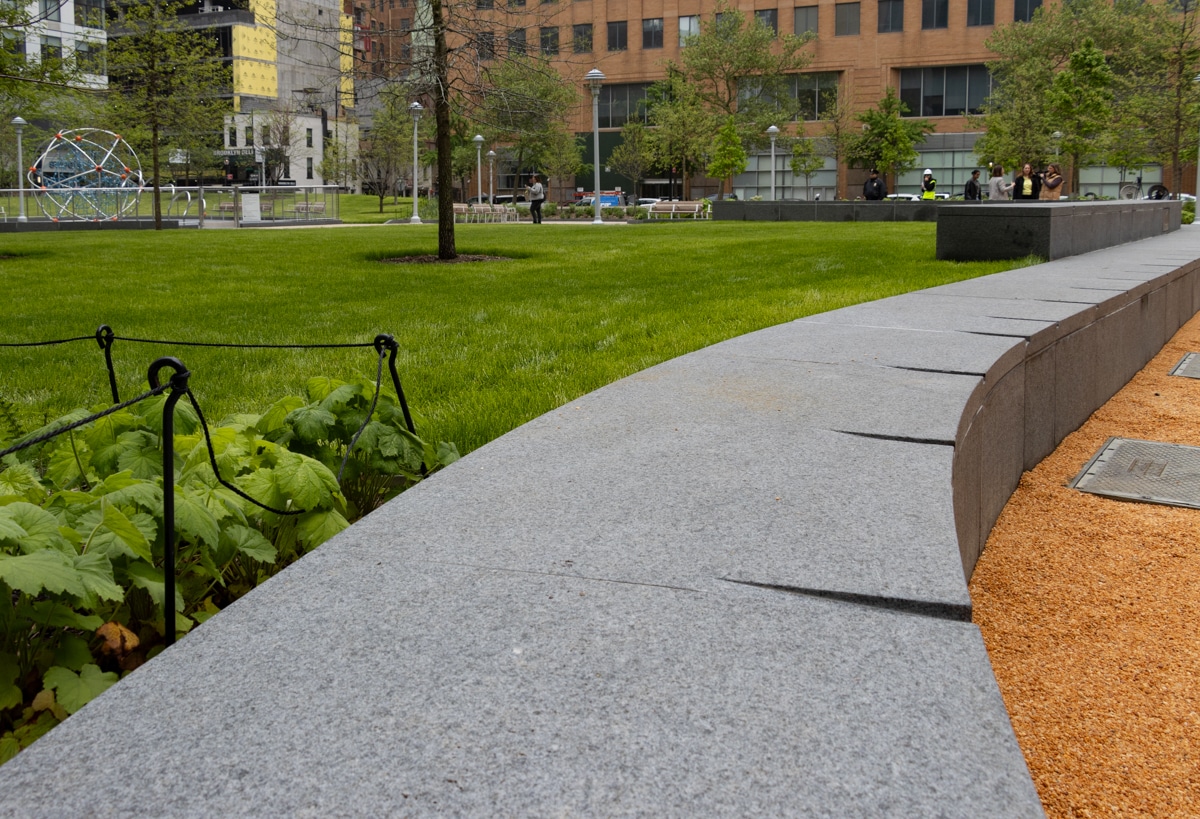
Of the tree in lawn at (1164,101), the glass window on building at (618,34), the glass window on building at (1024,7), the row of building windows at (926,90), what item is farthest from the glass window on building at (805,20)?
the tree in lawn at (1164,101)

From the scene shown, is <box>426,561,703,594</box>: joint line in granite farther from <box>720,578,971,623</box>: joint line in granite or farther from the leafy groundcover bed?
the leafy groundcover bed

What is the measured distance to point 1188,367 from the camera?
9445 millimetres

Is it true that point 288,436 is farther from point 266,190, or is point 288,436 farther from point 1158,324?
point 266,190

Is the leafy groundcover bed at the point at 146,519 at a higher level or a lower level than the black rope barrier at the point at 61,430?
lower

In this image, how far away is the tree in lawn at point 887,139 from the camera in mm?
60469

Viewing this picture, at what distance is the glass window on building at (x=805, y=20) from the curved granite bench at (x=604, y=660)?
6838 cm

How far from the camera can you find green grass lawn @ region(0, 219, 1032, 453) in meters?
6.07

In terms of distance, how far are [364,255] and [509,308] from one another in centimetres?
786

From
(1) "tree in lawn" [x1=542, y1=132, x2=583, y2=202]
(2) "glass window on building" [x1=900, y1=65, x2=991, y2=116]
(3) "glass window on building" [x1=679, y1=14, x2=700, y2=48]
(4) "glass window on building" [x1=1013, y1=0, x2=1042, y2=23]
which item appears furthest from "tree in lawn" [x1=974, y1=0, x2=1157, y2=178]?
(1) "tree in lawn" [x1=542, y1=132, x2=583, y2=202]

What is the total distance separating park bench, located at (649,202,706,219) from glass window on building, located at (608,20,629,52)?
2759 centimetres

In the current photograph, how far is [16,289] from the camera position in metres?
12.2

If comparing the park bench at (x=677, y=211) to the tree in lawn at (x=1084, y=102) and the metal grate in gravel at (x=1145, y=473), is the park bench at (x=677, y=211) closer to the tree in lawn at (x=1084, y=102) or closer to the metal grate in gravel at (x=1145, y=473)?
the tree in lawn at (x=1084, y=102)

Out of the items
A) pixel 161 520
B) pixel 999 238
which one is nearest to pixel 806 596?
pixel 161 520

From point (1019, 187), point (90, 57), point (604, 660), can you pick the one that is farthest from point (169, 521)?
point (1019, 187)
